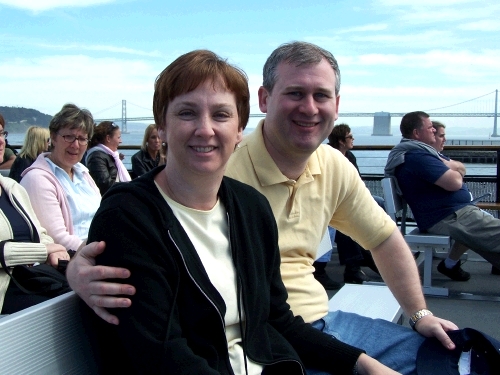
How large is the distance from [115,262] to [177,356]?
25 cm

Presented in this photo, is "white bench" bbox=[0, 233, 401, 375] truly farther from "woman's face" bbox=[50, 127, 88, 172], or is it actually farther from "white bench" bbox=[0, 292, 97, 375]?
"woman's face" bbox=[50, 127, 88, 172]

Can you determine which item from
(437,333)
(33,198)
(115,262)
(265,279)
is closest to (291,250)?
(265,279)

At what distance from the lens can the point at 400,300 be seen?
2.20 meters

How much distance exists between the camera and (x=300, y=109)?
205 centimetres

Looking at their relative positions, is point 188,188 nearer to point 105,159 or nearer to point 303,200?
point 303,200

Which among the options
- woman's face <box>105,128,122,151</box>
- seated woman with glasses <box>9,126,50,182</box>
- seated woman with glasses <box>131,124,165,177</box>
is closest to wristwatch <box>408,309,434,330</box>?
seated woman with glasses <box>9,126,50,182</box>

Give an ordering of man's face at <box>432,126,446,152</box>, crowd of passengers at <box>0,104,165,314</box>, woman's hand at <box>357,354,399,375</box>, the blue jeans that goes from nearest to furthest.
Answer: woman's hand at <box>357,354,399,375</box>, the blue jeans, crowd of passengers at <box>0,104,165,314</box>, man's face at <box>432,126,446,152</box>

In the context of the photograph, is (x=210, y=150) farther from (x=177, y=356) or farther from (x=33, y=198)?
(x=33, y=198)

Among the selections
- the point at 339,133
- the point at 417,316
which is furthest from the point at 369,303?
the point at 339,133

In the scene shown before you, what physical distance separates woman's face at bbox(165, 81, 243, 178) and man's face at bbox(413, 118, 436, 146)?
431 centimetres

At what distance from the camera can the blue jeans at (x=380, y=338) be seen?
6.34 ft

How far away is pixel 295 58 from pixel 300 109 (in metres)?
0.18

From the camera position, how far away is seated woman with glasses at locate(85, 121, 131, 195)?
5922mm

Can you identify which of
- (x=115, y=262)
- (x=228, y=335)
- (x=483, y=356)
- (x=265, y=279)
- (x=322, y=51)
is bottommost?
(x=483, y=356)
